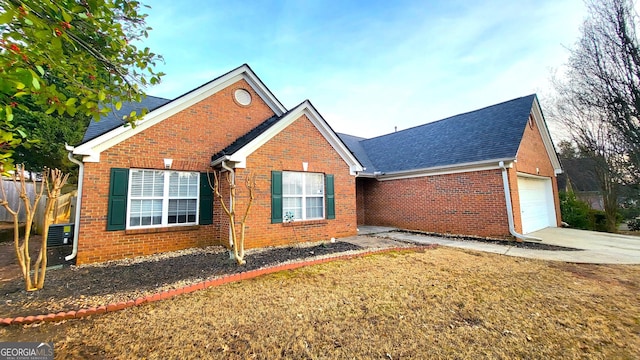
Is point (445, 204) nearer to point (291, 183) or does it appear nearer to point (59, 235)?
point (291, 183)

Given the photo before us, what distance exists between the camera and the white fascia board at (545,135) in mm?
12328

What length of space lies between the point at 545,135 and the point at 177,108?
59.0 ft

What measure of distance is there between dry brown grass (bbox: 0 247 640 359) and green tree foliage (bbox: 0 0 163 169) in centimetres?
268

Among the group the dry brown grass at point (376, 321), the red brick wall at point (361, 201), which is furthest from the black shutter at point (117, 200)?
the red brick wall at point (361, 201)

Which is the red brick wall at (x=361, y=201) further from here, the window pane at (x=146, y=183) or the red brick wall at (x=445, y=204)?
the window pane at (x=146, y=183)

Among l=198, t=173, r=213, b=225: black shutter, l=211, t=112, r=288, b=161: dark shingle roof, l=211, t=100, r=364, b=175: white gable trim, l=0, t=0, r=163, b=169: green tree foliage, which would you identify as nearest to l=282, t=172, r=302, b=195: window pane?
l=211, t=100, r=364, b=175: white gable trim

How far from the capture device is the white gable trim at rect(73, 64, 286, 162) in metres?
6.45

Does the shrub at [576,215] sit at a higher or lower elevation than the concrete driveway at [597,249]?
higher

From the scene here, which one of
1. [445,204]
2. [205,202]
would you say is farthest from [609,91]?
[205,202]

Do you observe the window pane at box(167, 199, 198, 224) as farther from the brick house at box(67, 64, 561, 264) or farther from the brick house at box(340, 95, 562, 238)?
the brick house at box(340, 95, 562, 238)

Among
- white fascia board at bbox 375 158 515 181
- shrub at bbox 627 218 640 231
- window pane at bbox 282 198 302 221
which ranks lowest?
shrub at bbox 627 218 640 231

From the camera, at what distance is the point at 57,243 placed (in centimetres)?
847

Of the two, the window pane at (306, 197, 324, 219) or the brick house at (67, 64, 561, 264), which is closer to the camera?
the brick house at (67, 64, 561, 264)

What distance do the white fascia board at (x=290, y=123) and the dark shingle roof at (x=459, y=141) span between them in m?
3.95
